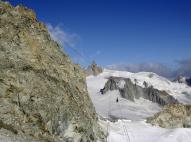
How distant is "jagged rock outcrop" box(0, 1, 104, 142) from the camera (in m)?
39.1

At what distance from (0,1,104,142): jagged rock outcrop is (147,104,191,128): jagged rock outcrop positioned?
36.2m

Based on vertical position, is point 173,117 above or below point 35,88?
below

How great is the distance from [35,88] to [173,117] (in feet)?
173

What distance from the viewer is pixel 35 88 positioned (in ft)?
138

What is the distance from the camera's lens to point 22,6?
Answer: 160ft

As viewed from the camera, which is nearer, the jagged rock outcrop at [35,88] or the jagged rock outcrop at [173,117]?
the jagged rock outcrop at [35,88]

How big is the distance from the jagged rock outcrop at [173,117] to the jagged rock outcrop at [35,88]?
119 ft

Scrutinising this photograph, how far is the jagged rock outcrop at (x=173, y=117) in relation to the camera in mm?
85938

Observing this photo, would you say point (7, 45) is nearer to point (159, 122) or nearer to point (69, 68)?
point (69, 68)

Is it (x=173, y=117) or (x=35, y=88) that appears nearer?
(x=35, y=88)

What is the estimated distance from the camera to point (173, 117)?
290 ft

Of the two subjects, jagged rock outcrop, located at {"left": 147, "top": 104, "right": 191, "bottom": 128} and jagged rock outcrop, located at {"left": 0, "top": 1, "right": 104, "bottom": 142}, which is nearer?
jagged rock outcrop, located at {"left": 0, "top": 1, "right": 104, "bottom": 142}

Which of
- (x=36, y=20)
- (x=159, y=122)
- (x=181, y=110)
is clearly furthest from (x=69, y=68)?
(x=181, y=110)

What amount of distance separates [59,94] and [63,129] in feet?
13.0
